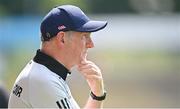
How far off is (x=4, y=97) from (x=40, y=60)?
2434mm

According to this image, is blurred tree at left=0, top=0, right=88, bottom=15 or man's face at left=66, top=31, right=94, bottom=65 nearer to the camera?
man's face at left=66, top=31, right=94, bottom=65

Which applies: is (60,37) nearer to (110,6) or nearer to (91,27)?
(91,27)

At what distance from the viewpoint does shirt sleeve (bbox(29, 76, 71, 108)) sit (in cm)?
427

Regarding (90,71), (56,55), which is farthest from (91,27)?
(90,71)

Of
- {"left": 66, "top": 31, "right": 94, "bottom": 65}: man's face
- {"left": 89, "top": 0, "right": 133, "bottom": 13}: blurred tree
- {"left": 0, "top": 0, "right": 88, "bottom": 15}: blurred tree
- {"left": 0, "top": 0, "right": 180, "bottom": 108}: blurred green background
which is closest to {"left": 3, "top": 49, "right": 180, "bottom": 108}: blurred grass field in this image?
{"left": 0, "top": 0, "right": 180, "bottom": 108}: blurred green background

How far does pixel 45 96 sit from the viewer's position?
4273mm

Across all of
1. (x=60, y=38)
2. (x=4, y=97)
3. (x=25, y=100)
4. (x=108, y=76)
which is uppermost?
(x=60, y=38)

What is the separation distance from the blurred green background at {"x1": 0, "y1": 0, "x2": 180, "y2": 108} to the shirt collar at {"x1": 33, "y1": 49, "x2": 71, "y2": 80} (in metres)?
10.6

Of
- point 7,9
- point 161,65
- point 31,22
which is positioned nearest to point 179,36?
point 161,65

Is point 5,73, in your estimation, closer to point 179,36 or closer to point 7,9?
point 179,36

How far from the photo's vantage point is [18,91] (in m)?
4.34

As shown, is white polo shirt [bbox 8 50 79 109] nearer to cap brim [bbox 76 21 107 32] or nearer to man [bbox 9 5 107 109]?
man [bbox 9 5 107 109]

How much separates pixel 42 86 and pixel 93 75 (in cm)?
72

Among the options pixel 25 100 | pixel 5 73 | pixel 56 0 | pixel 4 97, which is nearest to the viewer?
pixel 25 100
